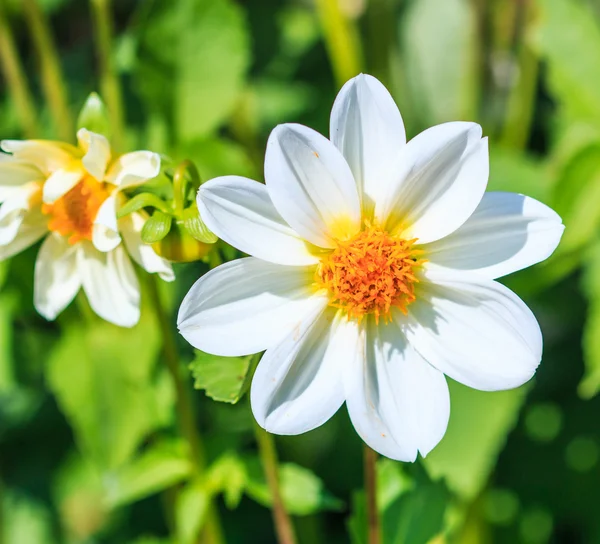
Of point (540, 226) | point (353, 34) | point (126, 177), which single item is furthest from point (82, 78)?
point (540, 226)

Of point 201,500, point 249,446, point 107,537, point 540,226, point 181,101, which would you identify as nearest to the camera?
point 540,226

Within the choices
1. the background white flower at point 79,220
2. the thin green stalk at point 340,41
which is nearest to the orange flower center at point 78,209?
the background white flower at point 79,220

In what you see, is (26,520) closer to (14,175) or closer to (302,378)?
(14,175)

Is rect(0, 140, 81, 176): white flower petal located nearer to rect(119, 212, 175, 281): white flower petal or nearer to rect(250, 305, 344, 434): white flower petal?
rect(119, 212, 175, 281): white flower petal

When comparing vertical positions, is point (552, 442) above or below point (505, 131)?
below

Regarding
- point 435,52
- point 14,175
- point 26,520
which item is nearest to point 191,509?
point 14,175

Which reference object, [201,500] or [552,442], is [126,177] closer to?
[201,500]
